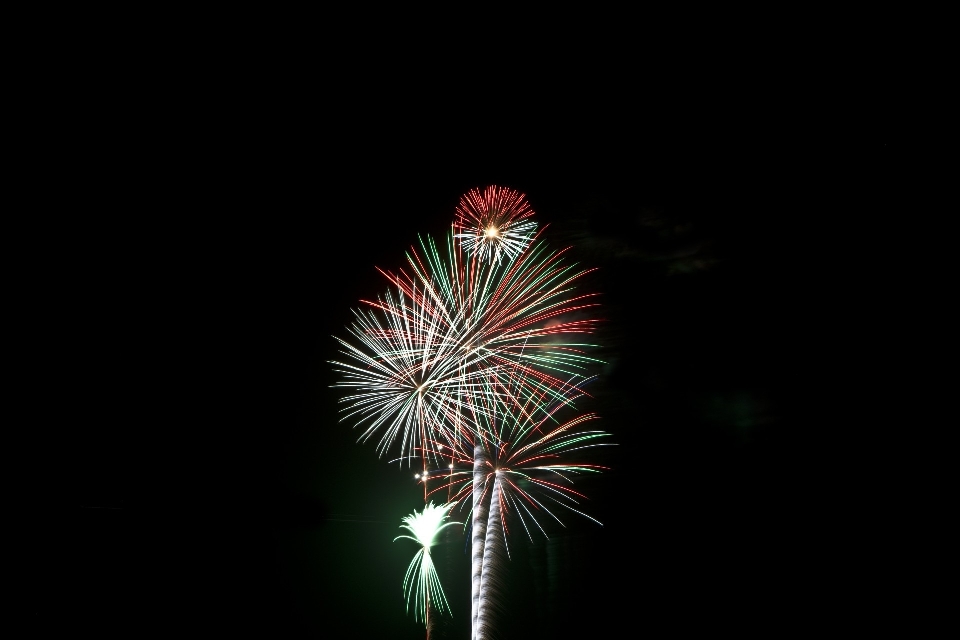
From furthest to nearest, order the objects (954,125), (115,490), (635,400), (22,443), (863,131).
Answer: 1. (115,490)
2. (22,443)
3. (635,400)
4. (863,131)
5. (954,125)


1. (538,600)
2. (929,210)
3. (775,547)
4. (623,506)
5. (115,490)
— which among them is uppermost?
(929,210)

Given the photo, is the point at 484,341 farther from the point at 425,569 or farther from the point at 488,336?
the point at 425,569

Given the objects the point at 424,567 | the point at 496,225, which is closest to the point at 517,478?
the point at 496,225

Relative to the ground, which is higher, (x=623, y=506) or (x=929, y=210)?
(x=929, y=210)

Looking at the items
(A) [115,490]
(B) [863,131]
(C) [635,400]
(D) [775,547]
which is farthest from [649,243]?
(A) [115,490]

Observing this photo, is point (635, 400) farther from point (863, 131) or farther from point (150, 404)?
point (150, 404)

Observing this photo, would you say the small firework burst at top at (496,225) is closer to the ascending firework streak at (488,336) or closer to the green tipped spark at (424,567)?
the ascending firework streak at (488,336)
